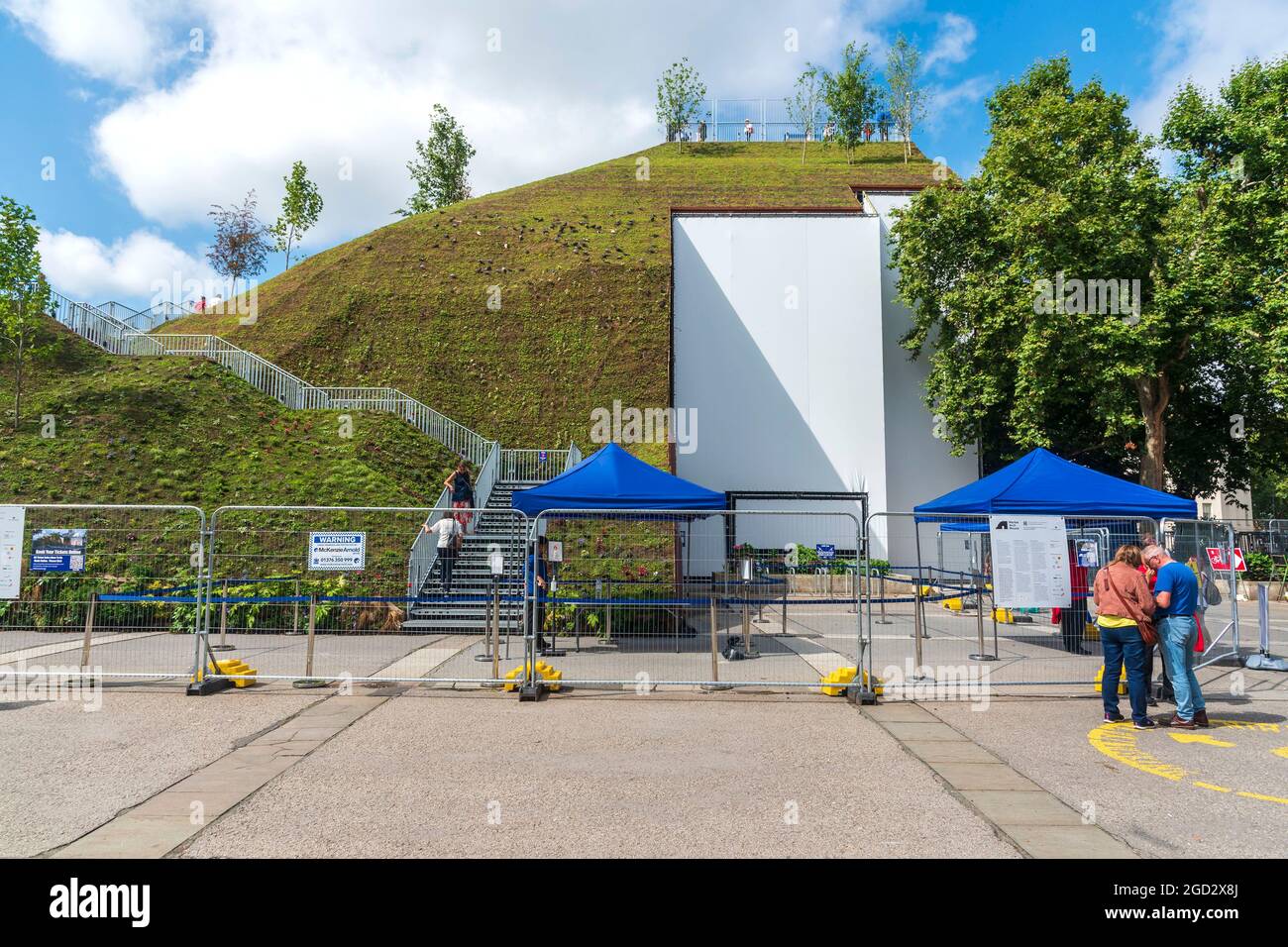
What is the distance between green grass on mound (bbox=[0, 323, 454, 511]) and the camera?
1855 centimetres

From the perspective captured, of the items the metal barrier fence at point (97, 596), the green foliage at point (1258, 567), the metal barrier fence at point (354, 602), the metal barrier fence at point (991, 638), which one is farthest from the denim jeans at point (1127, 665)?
the green foliage at point (1258, 567)

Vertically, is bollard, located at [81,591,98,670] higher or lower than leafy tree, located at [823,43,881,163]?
lower

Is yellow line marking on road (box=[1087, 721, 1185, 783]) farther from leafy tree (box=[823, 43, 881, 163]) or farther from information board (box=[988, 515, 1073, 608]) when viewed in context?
leafy tree (box=[823, 43, 881, 163])

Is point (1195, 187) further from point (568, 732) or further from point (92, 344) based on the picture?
point (92, 344)

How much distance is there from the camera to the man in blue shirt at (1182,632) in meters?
7.48

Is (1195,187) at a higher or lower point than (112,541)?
higher

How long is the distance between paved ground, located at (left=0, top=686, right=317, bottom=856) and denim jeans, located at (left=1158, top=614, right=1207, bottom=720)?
29.4 ft

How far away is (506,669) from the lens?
1029 centimetres

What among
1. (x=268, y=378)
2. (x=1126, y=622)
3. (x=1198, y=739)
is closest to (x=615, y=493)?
(x=1126, y=622)

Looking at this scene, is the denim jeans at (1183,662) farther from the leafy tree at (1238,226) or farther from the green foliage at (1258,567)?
the green foliage at (1258,567)

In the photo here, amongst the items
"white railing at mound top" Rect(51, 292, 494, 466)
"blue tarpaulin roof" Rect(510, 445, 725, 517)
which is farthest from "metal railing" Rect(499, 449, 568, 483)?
"blue tarpaulin roof" Rect(510, 445, 725, 517)
